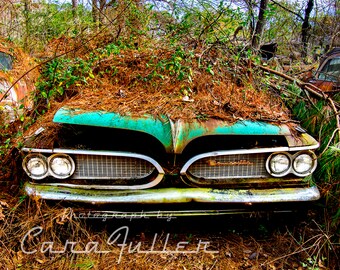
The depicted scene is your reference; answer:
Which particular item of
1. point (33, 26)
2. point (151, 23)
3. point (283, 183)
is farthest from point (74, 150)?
point (33, 26)

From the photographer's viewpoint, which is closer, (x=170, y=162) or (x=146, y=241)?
(x=170, y=162)

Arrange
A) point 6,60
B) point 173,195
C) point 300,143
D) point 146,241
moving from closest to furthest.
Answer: point 173,195 → point 300,143 → point 146,241 → point 6,60

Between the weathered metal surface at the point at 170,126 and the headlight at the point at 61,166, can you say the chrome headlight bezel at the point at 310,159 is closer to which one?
the weathered metal surface at the point at 170,126

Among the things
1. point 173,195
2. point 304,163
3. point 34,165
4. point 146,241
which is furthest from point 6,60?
point 304,163

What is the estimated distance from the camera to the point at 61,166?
222cm

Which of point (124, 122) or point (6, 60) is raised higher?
point (6, 60)

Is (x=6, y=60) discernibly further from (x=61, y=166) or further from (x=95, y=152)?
(x=95, y=152)

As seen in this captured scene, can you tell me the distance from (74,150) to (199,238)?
1.23 m

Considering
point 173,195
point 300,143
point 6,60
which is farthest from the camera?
point 6,60

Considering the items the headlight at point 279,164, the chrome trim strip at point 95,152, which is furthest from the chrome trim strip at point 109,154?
the headlight at point 279,164

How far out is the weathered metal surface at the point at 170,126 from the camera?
2105mm

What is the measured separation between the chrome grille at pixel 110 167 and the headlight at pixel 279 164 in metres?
0.87

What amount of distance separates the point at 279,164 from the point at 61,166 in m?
1.59

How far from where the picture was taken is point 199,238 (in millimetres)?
2531
